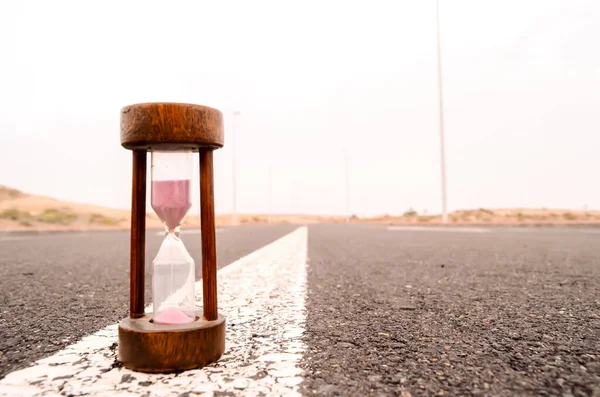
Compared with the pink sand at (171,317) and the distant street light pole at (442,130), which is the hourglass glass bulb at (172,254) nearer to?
the pink sand at (171,317)

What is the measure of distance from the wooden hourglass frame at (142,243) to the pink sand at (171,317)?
25 mm

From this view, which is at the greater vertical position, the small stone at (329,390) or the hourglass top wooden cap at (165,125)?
the hourglass top wooden cap at (165,125)

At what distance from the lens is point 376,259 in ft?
16.0

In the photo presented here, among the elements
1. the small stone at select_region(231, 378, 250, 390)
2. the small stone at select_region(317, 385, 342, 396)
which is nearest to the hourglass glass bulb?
the small stone at select_region(231, 378, 250, 390)

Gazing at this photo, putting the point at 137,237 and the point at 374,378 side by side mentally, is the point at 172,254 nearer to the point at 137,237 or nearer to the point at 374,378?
the point at 137,237

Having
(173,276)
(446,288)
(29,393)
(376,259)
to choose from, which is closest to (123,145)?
(173,276)

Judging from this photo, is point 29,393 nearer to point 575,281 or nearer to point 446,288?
point 446,288

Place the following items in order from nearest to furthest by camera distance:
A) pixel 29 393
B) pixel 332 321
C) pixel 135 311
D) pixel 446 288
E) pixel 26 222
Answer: pixel 29 393, pixel 135 311, pixel 332 321, pixel 446 288, pixel 26 222

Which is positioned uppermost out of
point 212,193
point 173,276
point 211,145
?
point 211,145

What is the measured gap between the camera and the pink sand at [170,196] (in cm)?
146

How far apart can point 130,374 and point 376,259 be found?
3.89 metres

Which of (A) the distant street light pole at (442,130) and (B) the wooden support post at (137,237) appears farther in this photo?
(A) the distant street light pole at (442,130)

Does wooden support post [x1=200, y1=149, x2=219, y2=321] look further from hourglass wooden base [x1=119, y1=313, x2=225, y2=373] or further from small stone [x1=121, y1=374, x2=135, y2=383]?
small stone [x1=121, y1=374, x2=135, y2=383]

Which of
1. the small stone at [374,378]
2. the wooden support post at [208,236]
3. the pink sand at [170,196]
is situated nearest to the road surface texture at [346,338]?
the small stone at [374,378]
